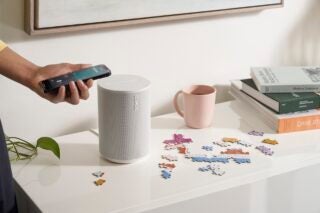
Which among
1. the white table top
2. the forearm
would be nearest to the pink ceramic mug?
the white table top

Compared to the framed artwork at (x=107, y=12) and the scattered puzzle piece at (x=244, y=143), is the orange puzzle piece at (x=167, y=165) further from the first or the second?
the framed artwork at (x=107, y=12)

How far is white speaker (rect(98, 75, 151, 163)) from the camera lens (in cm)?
113

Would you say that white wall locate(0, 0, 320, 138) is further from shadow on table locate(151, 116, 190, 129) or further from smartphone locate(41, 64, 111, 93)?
smartphone locate(41, 64, 111, 93)

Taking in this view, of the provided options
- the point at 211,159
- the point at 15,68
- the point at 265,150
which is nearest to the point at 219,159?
the point at 211,159

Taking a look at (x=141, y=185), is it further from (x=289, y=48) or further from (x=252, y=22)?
(x=289, y=48)

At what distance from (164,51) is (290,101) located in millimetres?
336

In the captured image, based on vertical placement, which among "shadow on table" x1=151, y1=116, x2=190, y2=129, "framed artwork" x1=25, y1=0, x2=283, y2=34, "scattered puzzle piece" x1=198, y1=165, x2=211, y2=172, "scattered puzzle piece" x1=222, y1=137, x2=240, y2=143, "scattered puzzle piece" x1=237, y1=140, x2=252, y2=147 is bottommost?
"scattered puzzle piece" x1=198, y1=165, x2=211, y2=172

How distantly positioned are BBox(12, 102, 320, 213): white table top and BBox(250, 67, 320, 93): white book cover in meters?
0.10

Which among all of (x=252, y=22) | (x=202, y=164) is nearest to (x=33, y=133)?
(x=202, y=164)

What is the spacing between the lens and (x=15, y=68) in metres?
1.08

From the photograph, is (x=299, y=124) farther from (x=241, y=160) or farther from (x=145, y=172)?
(x=145, y=172)

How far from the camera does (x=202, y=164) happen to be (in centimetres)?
118

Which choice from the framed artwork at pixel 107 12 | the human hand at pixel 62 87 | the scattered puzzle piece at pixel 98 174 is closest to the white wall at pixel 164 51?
the framed artwork at pixel 107 12

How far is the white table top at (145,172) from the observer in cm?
104
